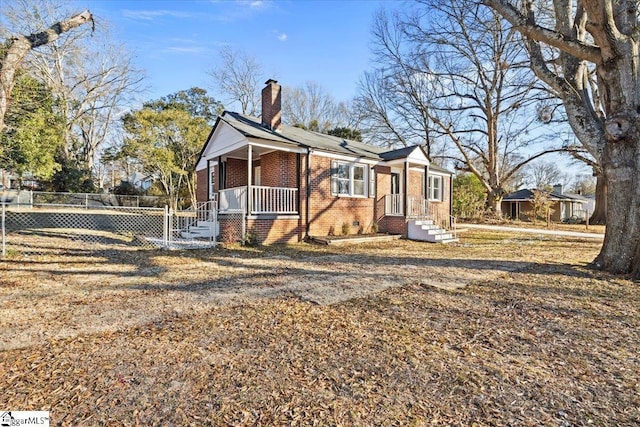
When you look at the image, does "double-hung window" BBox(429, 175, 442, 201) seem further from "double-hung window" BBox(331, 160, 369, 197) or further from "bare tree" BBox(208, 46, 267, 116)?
"bare tree" BBox(208, 46, 267, 116)

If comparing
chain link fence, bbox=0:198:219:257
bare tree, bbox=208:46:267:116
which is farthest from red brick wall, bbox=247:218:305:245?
bare tree, bbox=208:46:267:116

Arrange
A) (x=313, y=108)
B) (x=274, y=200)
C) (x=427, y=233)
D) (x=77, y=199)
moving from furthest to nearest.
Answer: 1. (x=313, y=108)
2. (x=77, y=199)
3. (x=427, y=233)
4. (x=274, y=200)

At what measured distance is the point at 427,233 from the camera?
12805 mm

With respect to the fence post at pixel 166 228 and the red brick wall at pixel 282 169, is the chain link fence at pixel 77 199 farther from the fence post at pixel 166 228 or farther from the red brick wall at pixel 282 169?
the red brick wall at pixel 282 169

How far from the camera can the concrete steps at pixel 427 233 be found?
41.9ft

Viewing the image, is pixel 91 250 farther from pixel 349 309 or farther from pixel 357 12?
pixel 357 12

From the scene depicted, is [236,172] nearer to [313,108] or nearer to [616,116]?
[616,116]

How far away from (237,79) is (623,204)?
3244 centimetres

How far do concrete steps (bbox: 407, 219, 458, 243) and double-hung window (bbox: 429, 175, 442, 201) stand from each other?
519 centimetres

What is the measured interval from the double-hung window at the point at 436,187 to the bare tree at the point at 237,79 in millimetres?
20878

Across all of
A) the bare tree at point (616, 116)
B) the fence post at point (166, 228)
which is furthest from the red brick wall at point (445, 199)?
the fence post at point (166, 228)

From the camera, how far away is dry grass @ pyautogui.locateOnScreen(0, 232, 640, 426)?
7.44ft

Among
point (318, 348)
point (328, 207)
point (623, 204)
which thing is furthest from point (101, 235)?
point (623, 204)

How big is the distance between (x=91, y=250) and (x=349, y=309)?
8.02 m
